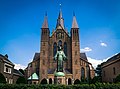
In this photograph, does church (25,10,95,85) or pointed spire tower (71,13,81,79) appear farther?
pointed spire tower (71,13,81,79)

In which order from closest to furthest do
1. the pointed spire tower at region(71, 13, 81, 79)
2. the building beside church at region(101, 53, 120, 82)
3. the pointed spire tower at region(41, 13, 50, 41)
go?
the building beside church at region(101, 53, 120, 82) → the pointed spire tower at region(71, 13, 81, 79) → the pointed spire tower at region(41, 13, 50, 41)

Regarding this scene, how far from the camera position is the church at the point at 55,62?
203ft

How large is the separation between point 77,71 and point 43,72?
1196cm

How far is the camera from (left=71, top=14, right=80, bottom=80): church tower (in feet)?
204

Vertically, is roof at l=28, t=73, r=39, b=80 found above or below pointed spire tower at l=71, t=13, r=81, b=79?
below

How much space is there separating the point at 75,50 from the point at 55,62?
8564 mm

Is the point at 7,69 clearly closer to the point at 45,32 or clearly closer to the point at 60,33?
the point at 45,32

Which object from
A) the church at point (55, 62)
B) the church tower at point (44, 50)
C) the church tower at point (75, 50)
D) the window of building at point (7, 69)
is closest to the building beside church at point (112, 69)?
the church tower at point (75, 50)

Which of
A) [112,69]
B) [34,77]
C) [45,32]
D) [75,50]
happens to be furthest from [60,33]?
[112,69]

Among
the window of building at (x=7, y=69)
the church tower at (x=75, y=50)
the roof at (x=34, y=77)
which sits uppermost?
the church tower at (x=75, y=50)

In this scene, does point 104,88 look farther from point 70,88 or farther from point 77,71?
point 77,71

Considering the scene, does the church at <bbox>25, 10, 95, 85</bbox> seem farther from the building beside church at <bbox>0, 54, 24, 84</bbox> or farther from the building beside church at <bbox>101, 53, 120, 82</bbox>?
the building beside church at <bbox>101, 53, 120, 82</bbox>

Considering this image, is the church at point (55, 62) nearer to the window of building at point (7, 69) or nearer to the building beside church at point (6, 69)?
the building beside church at point (6, 69)

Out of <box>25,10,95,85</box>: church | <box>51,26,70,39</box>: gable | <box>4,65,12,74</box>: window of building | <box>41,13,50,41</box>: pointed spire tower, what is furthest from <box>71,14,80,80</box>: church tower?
<box>4,65,12,74</box>: window of building
